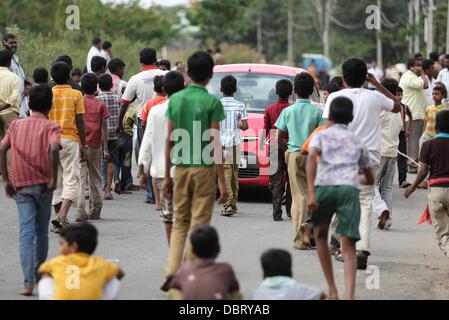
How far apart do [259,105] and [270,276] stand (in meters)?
9.54

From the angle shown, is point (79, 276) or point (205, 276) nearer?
point (205, 276)

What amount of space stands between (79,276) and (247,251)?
436 cm

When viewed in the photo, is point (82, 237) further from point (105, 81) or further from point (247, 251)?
point (105, 81)

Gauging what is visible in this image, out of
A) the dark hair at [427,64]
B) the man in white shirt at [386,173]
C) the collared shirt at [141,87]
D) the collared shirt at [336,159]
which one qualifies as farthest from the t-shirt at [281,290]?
the dark hair at [427,64]

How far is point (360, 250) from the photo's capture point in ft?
35.7

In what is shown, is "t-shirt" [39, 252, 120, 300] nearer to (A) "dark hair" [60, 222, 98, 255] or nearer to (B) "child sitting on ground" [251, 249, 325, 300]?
(A) "dark hair" [60, 222, 98, 255]

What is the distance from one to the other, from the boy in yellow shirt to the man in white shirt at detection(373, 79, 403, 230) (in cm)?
648

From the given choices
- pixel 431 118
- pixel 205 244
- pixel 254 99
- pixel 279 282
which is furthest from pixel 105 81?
pixel 279 282

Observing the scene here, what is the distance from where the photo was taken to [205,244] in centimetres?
750

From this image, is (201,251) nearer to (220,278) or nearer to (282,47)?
(220,278)

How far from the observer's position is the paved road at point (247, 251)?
9.97 metres

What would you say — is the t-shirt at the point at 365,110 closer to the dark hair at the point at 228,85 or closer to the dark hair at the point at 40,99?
the dark hair at the point at 40,99

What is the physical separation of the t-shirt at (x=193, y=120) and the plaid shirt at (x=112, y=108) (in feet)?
22.3
